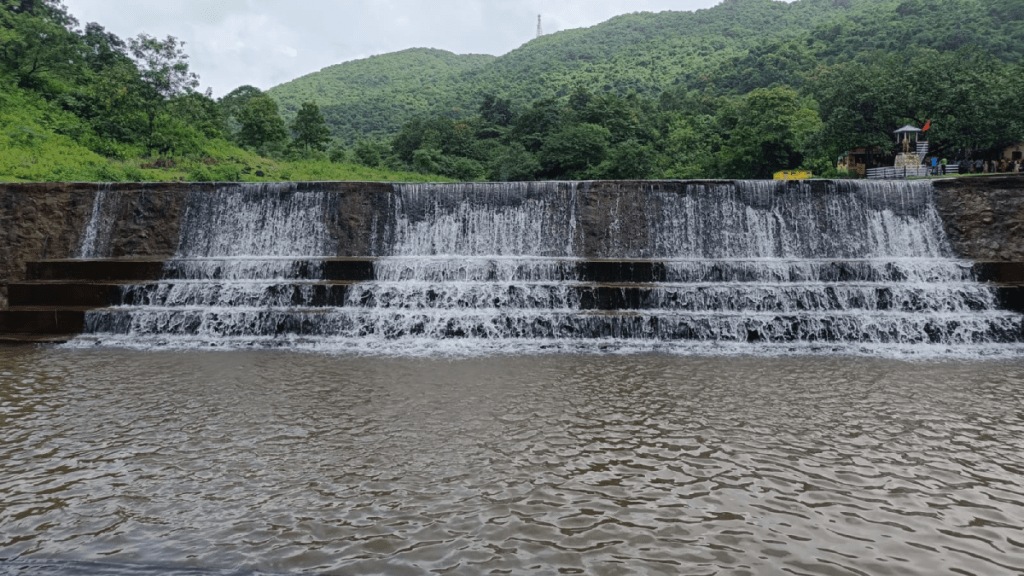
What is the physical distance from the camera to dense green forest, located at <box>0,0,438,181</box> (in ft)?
70.0

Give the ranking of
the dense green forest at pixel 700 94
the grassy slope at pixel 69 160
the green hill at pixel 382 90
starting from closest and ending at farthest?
the grassy slope at pixel 69 160
the dense green forest at pixel 700 94
the green hill at pixel 382 90

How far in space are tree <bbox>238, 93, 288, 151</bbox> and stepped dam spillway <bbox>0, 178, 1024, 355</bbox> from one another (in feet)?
72.1

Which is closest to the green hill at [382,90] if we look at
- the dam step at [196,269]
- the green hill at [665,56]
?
the green hill at [665,56]

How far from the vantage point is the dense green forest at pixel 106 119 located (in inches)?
840

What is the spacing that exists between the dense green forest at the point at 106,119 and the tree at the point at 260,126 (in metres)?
1.59

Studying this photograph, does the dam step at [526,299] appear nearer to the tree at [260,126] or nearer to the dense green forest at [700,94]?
the dense green forest at [700,94]

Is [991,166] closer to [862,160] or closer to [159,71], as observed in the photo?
[862,160]

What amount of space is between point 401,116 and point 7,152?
46.5m

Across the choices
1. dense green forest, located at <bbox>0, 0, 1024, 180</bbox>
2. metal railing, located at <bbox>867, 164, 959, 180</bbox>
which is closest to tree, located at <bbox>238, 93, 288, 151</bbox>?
dense green forest, located at <bbox>0, 0, 1024, 180</bbox>

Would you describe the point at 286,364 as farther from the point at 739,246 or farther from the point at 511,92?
the point at 511,92

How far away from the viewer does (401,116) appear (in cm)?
6412

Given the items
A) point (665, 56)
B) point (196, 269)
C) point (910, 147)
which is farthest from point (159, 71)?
point (665, 56)

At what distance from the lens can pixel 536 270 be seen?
13.0 metres

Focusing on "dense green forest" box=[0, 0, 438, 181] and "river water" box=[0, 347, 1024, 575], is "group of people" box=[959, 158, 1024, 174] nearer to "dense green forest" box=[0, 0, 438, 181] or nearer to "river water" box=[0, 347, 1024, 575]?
"river water" box=[0, 347, 1024, 575]
